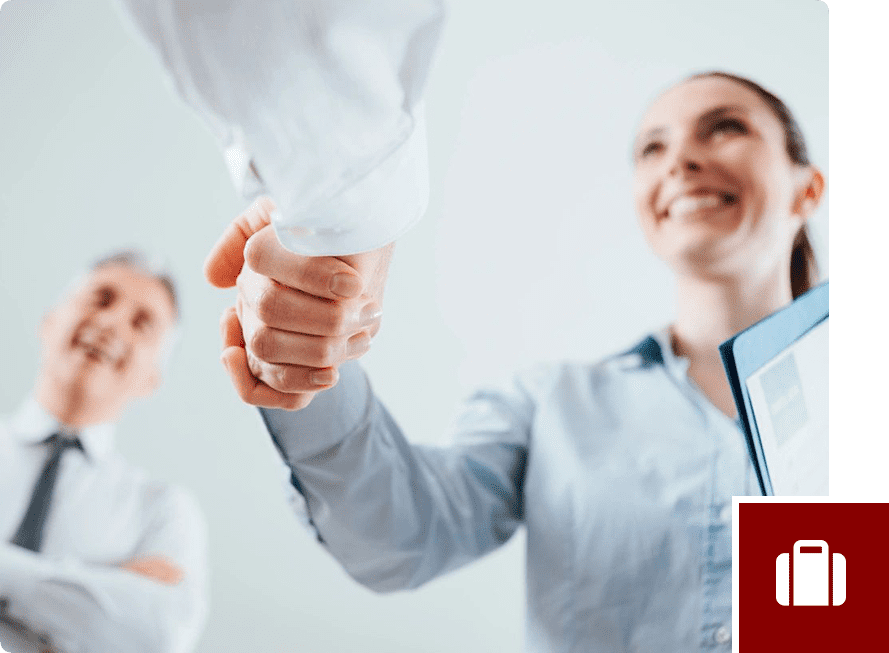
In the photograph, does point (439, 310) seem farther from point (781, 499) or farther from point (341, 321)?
point (341, 321)

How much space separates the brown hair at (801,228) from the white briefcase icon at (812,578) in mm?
449

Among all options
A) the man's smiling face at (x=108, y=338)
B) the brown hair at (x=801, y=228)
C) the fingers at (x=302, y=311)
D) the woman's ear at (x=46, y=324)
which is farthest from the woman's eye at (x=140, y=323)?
the brown hair at (x=801, y=228)

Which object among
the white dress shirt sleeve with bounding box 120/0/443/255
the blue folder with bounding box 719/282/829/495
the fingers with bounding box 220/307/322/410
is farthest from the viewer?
the blue folder with bounding box 719/282/829/495

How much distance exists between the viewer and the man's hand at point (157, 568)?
3.58 ft

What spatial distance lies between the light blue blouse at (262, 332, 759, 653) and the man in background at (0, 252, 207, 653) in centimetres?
45

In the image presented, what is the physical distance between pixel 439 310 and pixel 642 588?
0.50 metres

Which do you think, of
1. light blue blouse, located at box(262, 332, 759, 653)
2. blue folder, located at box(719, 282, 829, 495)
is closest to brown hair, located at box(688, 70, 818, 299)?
light blue blouse, located at box(262, 332, 759, 653)

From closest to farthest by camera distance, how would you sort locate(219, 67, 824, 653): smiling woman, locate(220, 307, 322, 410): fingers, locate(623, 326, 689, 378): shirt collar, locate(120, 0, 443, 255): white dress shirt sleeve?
locate(120, 0, 443, 255): white dress shirt sleeve < locate(220, 307, 322, 410): fingers < locate(219, 67, 824, 653): smiling woman < locate(623, 326, 689, 378): shirt collar

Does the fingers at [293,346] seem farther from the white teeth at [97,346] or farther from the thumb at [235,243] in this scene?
the white teeth at [97,346]

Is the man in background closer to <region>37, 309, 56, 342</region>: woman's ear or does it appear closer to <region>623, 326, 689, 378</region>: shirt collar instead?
<region>37, 309, 56, 342</region>: woman's ear

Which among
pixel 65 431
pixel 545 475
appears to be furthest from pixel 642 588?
pixel 65 431

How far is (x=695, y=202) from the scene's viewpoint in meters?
1.07

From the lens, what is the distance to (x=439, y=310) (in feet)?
3.85

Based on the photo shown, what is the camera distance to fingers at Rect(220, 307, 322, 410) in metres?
0.45
